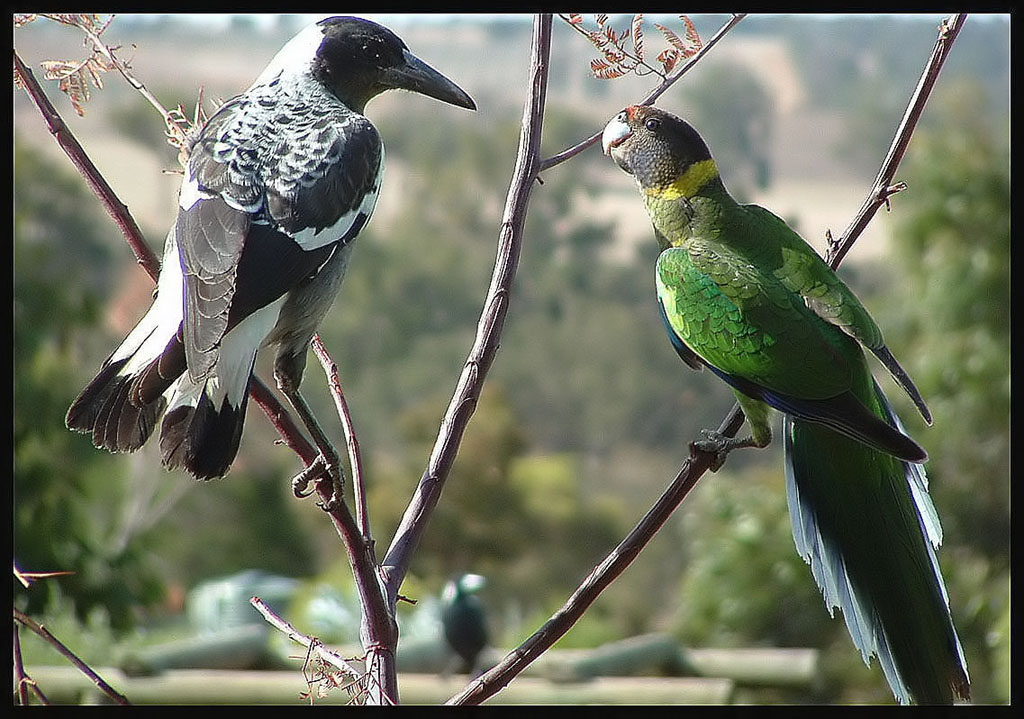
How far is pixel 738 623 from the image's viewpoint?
3.76 m

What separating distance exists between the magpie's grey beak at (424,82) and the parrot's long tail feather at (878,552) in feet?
1.20

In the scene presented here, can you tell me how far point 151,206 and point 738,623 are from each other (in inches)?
99.2

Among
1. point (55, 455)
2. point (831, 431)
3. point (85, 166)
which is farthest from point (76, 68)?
point (55, 455)

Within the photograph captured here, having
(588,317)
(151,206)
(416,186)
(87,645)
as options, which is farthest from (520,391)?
(87,645)

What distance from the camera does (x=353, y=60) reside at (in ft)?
3.13

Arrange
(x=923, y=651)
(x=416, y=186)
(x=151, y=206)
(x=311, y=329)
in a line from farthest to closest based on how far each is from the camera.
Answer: (x=416, y=186)
(x=151, y=206)
(x=311, y=329)
(x=923, y=651)

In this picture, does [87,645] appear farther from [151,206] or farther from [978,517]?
[978,517]

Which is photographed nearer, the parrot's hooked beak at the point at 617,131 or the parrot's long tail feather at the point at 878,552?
the parrot's long tail feather at the point at 878,552

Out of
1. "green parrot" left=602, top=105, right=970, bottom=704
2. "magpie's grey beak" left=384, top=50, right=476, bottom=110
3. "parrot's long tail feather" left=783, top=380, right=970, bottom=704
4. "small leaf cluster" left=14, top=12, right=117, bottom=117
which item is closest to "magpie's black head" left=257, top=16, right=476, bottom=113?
"magpie's grey beak" left=384, top=50, right=476, bottom=110

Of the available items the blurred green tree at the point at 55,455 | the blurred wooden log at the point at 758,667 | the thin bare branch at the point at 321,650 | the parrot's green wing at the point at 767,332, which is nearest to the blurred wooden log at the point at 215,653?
the blurred green tree at the point at 55,455

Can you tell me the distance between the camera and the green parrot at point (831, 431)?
2.45ft

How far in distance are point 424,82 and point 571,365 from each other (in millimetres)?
3795

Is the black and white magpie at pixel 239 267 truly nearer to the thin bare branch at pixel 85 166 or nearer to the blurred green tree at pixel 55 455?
the thin bare branch at pixel 85 166

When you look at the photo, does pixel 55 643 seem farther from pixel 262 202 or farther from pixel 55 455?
pixel 55 455
